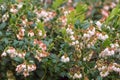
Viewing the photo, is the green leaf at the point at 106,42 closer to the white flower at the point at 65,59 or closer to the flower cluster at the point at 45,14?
the white flower at the point at 65,59

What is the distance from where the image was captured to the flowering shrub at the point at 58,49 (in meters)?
3.42

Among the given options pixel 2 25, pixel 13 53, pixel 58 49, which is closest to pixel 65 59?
pixel 58 49

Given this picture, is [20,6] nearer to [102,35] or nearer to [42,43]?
[42,43]

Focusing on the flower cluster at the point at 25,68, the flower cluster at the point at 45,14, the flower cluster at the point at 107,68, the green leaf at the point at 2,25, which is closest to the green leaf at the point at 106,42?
the flower cluster at the point at 107,68

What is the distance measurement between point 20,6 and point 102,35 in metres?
0.82

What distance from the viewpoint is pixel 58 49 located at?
3738mm

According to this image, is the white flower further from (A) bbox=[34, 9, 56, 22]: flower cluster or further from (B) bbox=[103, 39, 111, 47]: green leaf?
(A) bbox=[34, 9, 56, 22]: flower cluster

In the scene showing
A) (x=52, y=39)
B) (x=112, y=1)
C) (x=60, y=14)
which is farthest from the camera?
(x=112, y=1)

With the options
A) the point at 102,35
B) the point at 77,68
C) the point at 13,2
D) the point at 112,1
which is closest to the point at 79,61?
the point at 77,68

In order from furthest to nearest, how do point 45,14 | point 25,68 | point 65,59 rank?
point 45,14
point 65,59
point 25,68

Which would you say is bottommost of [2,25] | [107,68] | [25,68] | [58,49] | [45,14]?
[25,68]

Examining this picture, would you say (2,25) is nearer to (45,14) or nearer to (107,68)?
(45,14)

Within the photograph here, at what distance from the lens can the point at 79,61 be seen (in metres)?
3.54

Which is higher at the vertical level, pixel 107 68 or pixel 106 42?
pixel 106 42
